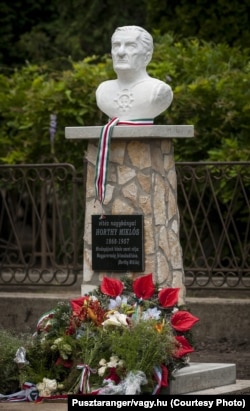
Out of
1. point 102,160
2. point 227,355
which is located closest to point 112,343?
point 102,160

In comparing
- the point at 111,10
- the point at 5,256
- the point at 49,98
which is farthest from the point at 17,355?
the point at 111,10

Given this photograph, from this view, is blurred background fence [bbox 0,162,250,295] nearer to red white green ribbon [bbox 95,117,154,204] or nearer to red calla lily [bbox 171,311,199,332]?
red white green ribbon [bbox 95,117,154,204]

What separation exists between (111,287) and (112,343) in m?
0.58

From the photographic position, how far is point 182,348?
877 centimetres

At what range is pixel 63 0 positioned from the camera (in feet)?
65.1

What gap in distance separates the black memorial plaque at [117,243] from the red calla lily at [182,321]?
636 millimetres

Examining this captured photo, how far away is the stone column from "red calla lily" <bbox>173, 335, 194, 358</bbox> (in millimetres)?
716

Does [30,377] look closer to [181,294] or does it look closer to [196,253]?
[181,294]

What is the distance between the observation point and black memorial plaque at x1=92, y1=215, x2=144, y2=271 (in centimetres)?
945

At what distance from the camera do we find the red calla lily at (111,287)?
8.99 m

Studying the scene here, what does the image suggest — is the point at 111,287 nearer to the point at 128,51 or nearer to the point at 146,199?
the point at 146,199

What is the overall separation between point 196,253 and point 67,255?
1.27 metres

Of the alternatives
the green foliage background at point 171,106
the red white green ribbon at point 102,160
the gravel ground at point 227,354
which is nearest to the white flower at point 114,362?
the red white green ribbon at point 102,160

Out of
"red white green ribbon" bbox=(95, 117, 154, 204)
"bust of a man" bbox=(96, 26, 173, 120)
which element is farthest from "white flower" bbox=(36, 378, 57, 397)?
"bust of a man" bbox=(96, 26, 173, 120)
